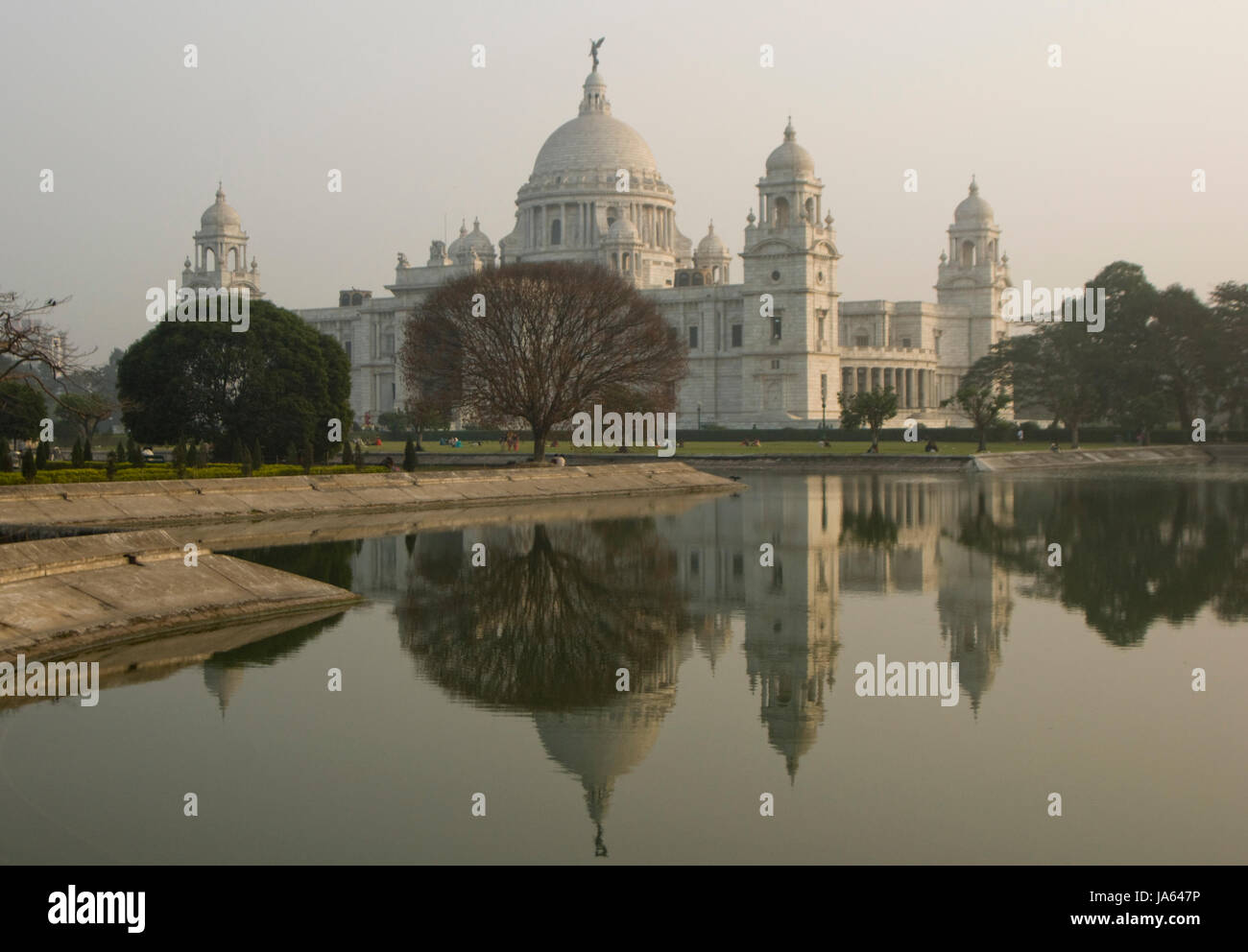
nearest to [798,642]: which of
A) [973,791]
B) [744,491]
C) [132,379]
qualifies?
[973,791]

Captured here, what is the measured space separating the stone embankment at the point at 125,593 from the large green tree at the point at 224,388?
26058mm

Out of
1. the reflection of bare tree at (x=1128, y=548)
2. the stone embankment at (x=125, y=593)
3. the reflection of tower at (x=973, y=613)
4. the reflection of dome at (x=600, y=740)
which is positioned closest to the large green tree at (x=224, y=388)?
the reflection of bare tree at (x=1128, y=548)

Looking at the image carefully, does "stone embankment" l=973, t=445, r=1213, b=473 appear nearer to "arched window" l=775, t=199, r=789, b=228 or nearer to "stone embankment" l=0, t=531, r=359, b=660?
"arched window" l=775, t=199, r=789, b=228

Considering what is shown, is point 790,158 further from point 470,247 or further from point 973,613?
point 973,613

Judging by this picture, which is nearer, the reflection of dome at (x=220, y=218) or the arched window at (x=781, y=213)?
the arched window at (x=781, y=213)

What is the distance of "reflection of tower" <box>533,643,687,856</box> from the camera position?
36.7ft

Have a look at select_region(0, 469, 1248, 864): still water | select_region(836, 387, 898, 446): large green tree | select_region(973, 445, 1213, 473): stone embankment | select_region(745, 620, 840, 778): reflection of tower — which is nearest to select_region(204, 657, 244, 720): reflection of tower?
select_region(0, 469, 1248, 864): still water

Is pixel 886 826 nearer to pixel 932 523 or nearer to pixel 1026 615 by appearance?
pixel 1026 615

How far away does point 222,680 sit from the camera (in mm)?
14711

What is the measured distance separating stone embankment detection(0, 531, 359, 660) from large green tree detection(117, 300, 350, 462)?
26.1 m

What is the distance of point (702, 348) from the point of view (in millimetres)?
103875

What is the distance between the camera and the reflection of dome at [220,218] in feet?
393

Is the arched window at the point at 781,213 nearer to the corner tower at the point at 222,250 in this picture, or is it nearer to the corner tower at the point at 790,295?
the corner tower at the point at 790,295

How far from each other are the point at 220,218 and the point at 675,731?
376 feet
